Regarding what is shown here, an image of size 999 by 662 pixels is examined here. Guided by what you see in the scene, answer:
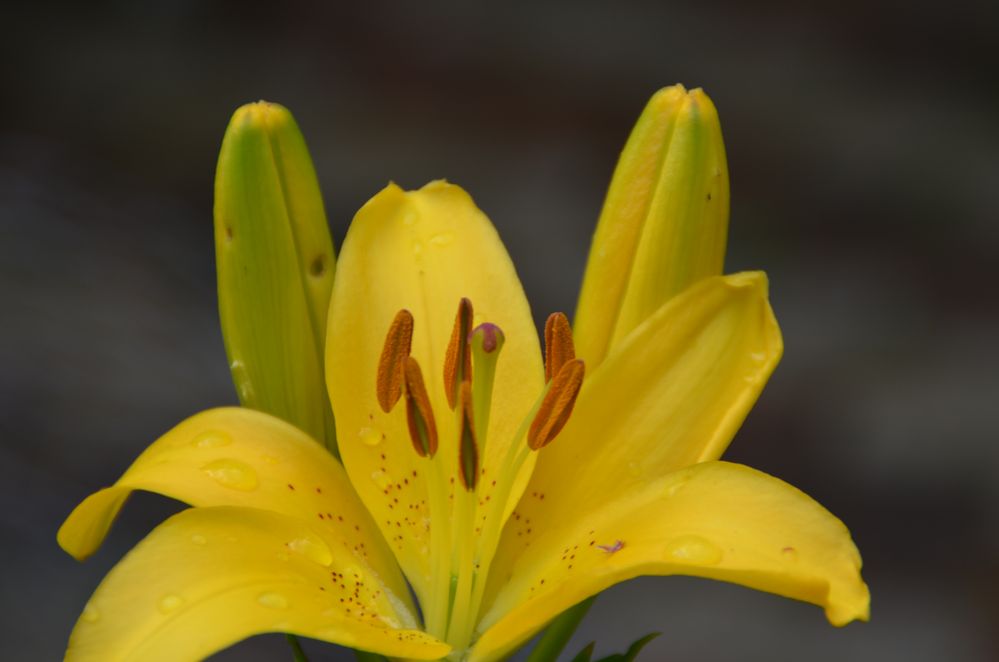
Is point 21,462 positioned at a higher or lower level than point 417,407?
lower

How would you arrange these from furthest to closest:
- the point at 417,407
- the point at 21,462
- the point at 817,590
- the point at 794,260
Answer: the point at 794,260
the point at 21,462
the point at 417,407
the point at 817,590

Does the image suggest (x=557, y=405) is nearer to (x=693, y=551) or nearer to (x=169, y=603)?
(x=693, y=551)

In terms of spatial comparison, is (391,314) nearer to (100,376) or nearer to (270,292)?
(270,292)

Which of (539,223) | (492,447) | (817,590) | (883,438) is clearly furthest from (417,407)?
(883,438)

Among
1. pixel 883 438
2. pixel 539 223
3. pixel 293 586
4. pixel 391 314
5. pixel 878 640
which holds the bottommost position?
pixel 878 640

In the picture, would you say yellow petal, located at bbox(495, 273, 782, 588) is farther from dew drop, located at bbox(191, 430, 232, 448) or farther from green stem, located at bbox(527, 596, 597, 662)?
dew drop, located at bbox(191, 430, 232, 448)

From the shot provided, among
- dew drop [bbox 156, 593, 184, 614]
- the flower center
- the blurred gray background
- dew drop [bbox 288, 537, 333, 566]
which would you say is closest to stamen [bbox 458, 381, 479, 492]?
the flower center

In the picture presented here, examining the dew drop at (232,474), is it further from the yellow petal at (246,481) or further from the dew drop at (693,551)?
the dew drop at (693,551)
